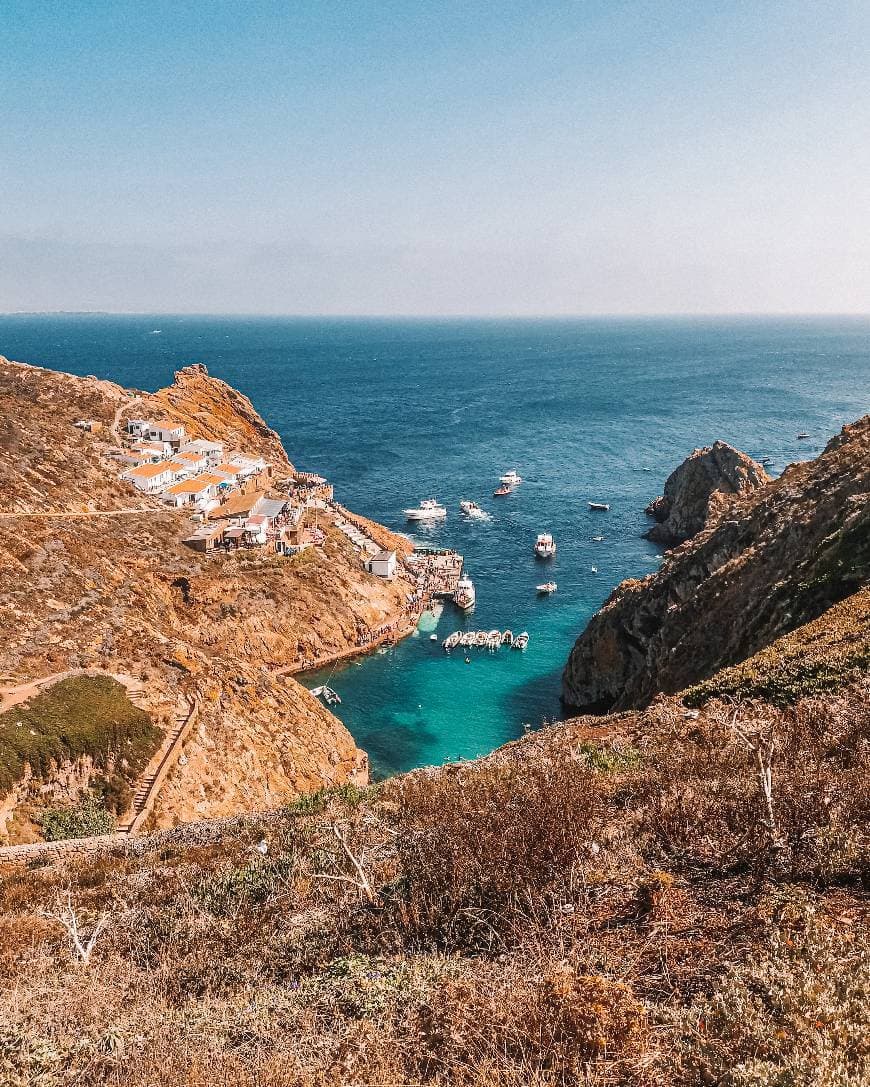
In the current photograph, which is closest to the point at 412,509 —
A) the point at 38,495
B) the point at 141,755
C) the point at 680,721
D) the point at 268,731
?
the point at 38,495

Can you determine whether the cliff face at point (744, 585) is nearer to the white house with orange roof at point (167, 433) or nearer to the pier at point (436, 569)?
the pier at point (436, 569)

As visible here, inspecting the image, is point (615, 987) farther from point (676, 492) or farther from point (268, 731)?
point (676, 492)

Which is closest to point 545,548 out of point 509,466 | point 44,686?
point 509,466

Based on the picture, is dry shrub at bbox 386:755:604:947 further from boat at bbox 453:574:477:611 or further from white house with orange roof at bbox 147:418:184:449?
white house with orange roof at bbox 147:418:184:449

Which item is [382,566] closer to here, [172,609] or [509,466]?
[172,609]

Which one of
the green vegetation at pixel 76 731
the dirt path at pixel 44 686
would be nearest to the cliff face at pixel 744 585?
the green vegetation at pixel 76 731

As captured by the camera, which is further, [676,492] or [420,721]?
[676,492]
